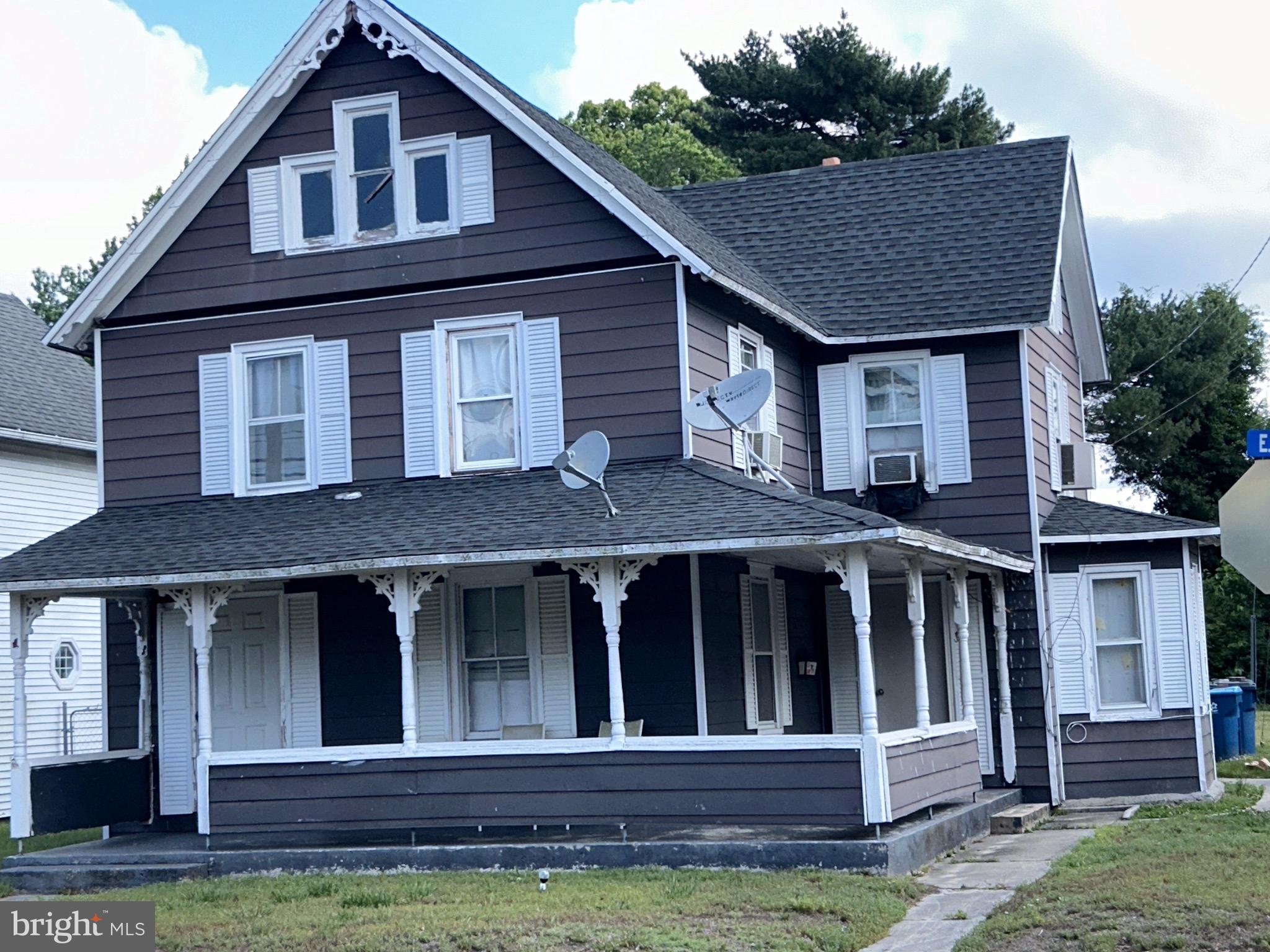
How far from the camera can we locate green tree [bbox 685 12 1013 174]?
42219 millimetres

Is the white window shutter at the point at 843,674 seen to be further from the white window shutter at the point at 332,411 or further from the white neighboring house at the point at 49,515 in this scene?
the white neighboring house at the point at 49,515

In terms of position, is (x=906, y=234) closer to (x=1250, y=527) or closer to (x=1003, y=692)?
(x=1003, y=692)

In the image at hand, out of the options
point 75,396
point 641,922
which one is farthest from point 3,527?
point 641,922

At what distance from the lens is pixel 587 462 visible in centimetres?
1430

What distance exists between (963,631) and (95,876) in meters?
8.55

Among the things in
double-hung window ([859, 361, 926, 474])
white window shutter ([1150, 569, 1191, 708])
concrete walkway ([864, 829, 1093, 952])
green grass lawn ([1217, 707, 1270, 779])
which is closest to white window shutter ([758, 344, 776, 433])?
double-hung window ([859, 361, 926, 474])

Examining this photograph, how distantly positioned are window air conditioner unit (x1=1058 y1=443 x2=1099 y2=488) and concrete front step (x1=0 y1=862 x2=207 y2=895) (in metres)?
11.2

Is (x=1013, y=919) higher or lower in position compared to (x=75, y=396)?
lower

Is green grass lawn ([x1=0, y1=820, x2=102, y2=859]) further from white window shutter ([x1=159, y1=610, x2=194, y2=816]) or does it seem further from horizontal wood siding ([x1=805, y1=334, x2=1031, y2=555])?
horizontal wood siding ([x1=805, y1=334, x2=1031, y2=555])

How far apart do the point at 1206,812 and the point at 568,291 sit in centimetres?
812

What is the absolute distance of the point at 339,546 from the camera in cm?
1470

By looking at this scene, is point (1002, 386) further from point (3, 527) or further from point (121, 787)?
point (3, 527)

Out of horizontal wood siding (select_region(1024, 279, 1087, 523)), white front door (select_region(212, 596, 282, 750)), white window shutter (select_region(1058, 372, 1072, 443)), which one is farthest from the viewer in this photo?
white window shutter (select_region(1058, 372, 1072, 443))

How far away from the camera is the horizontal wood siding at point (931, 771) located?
13586mm
